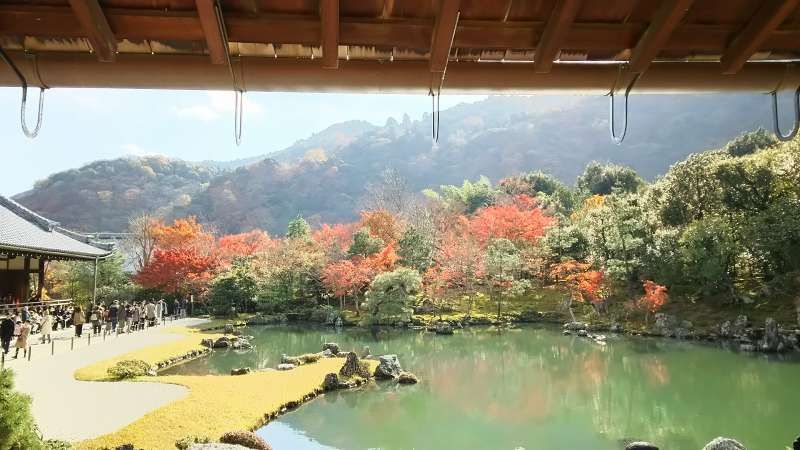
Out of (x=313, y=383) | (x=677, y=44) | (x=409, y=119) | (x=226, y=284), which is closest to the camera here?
(x=677, y=44)

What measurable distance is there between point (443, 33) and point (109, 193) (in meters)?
68.9

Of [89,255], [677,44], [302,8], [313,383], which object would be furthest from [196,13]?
[89,255]

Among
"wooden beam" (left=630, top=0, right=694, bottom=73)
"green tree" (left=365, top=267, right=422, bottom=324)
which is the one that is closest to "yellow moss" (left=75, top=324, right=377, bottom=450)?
"wooden beam" (left=630, top=0, right=694, bottom=73)

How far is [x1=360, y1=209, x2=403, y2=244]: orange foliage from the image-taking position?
94.5ft

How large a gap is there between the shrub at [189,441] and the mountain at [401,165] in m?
58.7

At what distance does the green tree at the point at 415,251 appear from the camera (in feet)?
85.4

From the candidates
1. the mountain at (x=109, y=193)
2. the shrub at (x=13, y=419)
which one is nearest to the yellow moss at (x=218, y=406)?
the shrub at (x=13, y=419)

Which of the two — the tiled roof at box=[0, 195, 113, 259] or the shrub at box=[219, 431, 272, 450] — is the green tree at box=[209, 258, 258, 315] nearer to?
the tiled roof at box=[0, 195, 113, 259]

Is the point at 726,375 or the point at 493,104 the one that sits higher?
the point at 493,104

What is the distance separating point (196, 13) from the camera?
8.18ft

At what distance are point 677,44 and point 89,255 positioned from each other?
19.9 meters

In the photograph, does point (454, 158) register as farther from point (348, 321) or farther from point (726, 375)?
point (726, 375)

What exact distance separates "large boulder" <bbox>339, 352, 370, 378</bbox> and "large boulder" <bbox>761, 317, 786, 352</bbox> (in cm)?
1132

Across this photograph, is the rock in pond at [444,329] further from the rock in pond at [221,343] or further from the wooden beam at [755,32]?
the wooden beam at [755,32]
